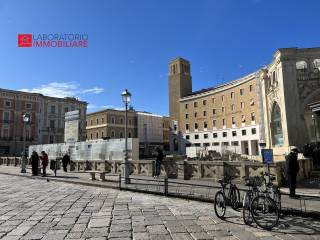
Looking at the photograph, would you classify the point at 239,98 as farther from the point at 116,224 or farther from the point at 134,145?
the point at 116,224

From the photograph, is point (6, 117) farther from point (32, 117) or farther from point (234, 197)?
point (234, 197)

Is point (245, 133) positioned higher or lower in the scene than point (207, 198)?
higher

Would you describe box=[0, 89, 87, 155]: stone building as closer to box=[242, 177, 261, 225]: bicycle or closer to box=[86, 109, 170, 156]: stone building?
box=[86, 109, 170, 156]: stone building

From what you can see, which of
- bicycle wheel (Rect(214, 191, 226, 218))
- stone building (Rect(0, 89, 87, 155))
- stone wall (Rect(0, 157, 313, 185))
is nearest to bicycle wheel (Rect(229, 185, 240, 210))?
bicycle wheel (Rect(214, 191, 226, 218))

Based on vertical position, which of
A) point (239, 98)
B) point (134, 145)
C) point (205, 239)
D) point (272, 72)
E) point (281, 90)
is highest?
point (239, 98)

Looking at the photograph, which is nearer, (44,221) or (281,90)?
(44,221)

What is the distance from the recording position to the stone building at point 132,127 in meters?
64.8

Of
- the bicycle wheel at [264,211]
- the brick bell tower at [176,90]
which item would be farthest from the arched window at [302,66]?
the brick bell tower at [176,90]

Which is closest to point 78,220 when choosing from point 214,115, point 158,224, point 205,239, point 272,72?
point 158,224

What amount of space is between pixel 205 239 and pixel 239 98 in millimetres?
51059

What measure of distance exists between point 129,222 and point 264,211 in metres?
2.96

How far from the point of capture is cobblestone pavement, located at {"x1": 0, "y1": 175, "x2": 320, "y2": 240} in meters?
5.08

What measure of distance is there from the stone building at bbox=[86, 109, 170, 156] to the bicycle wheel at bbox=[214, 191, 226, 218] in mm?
56359

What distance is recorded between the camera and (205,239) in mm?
4848
